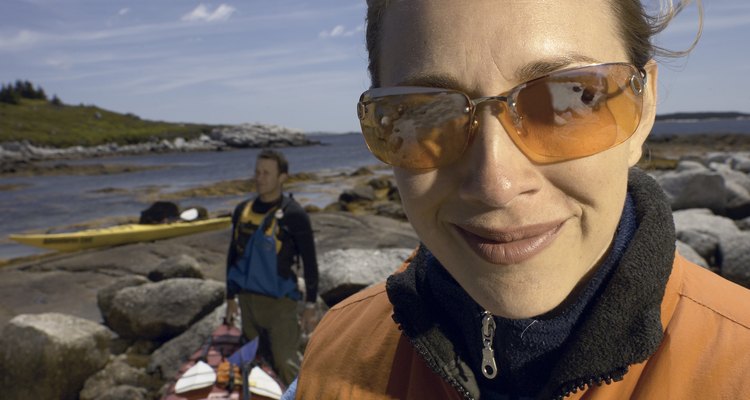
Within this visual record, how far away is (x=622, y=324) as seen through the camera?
1151 millimetres

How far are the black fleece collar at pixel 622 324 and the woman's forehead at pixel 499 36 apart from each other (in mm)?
405

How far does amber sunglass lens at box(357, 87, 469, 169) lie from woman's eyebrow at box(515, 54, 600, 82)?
127 mm

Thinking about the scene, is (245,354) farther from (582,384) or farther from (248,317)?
(582,384)

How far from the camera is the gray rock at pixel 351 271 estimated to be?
798 centimetres

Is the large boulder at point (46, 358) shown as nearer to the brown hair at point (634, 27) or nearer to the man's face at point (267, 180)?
the man's face at point (267, 180)

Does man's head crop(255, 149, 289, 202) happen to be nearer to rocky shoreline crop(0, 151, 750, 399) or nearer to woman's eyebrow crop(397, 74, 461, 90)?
rocky shoreline crop(0, 151, 750, 399)

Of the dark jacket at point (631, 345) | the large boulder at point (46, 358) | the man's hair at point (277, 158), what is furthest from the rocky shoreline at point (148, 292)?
the dark jacket at point (631, 345)

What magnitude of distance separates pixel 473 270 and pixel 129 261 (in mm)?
12833

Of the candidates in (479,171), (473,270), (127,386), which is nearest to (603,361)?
(473,270)

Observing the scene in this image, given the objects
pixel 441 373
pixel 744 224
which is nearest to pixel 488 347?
pixel 441 373

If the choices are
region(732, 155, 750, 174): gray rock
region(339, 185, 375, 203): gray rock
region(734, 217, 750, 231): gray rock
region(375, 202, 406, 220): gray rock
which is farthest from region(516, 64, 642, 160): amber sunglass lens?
region(732, 155, 750, 174): gray rock

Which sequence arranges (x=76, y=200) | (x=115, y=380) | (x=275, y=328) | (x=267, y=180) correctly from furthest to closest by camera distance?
(x=76, y=200)
(x=115, y=380)
(x=275, y=328)
(x=267, y=180)

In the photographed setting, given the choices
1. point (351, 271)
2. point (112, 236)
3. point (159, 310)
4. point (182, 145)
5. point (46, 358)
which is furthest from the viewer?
point (182, 145)

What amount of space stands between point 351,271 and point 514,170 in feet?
23.4
